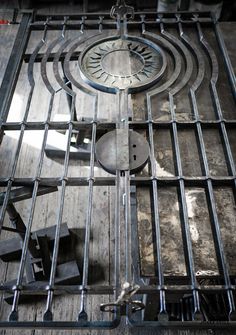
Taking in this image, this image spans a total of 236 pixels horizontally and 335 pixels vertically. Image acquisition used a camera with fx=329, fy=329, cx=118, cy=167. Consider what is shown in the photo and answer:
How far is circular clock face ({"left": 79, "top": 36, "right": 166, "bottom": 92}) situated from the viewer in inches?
65.8

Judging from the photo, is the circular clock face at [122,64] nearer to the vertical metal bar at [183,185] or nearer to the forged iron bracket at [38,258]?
the vertical metal bar at [183,185]

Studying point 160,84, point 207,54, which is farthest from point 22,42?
point 207,54

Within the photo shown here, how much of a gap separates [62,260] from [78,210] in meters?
0.46

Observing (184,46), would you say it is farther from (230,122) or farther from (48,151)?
(48,151)

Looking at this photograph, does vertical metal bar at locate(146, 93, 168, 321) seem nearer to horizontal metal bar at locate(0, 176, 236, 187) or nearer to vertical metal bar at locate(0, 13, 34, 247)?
horizontal metal bar at locate(0, 176, 236, 187)

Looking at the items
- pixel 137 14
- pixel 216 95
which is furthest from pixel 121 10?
pixel 216 95

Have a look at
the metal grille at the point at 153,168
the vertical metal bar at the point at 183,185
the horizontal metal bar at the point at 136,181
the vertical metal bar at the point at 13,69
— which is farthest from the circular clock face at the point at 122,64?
the horizontal metal bar at the point at 136,181

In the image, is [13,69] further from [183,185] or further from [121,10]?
[183,185]

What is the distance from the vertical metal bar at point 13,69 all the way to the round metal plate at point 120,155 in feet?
1.68

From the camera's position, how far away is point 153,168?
4.58 ft

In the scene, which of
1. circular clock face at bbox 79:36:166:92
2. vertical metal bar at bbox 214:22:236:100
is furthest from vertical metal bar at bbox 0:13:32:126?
vertical metal bar at bbox 214:22:236:100

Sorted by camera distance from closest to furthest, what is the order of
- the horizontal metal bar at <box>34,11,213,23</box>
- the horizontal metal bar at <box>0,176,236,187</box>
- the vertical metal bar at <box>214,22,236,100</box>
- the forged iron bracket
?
the horizontal metal bar at <box>0,176,236,187</box> < the vertical metal bar at <box>214,22,236,100</box> < the horizontal metal bar at <box>34,11,213,23</box> < the forged iron bracket

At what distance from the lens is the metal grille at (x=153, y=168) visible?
1117 millimetres

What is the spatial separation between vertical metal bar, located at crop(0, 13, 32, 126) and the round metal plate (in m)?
0.51
